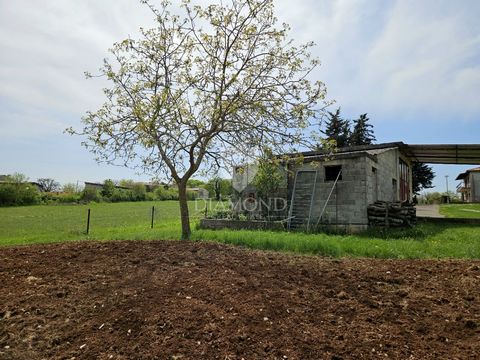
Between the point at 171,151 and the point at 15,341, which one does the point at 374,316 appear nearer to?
the point at 15,341

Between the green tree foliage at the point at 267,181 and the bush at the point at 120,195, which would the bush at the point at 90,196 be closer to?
the bush at the point at 120,195

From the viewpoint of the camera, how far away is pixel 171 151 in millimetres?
8031

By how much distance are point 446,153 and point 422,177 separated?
17467 mm

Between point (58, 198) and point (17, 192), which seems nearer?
point (17, 192)

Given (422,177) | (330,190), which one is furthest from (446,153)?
(422,177)

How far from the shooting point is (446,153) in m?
18.5

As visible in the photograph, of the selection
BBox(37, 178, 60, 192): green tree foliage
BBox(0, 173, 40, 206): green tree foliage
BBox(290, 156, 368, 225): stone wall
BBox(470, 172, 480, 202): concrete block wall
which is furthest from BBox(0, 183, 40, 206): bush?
BBox(470, 172, 480, 202): concrete block wall

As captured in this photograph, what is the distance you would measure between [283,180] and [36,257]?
34.1ft

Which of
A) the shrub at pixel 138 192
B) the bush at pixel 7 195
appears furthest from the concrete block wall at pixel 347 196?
the bush at pixel 7 195

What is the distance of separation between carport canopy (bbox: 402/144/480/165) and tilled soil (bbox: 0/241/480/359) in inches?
579

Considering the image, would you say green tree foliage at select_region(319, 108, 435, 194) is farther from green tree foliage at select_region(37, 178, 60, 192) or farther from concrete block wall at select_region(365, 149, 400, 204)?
green tree foliage at select_region(37, 178, 60, 192)

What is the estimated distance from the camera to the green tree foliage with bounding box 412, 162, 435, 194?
33931 millimetres

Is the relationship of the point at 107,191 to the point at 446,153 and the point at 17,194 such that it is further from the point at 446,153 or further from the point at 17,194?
the point at 446,153

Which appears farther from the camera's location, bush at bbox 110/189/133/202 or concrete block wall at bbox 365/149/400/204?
bush at bbox 110/189/133/202
